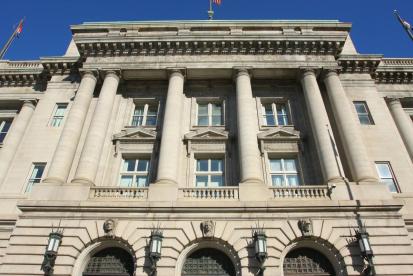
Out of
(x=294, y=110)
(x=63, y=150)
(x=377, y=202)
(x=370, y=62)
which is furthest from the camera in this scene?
(x=370, y=62)

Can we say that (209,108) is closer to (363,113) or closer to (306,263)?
(363,113)

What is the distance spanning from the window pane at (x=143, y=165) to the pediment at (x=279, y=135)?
721cm

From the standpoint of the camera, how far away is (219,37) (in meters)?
24.1

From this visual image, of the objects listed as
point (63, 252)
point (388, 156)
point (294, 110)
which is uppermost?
point (294, 110)

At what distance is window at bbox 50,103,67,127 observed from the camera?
2292cm

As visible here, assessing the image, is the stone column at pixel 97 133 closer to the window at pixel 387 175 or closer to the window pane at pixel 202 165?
the window pane at pixel 202 165

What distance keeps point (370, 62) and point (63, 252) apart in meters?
23.6

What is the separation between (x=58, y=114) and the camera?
2347 centimetres

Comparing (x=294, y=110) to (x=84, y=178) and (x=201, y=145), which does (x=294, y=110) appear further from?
(x=84, y=178)

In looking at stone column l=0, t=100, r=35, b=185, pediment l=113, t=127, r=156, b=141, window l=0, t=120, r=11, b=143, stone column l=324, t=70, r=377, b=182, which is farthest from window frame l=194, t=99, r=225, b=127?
window l=0, t=120, r=11, b=143

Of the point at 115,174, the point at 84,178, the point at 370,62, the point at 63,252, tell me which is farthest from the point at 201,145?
the point at 370,62

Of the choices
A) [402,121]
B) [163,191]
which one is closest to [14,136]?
[163,191]

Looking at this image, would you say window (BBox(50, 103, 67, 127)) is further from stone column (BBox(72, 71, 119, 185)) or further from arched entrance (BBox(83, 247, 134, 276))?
arched entrance (BBox(83, 247, 134, 276))

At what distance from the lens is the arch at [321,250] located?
15.0m
